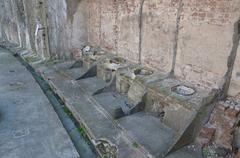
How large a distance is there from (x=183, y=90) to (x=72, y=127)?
2900mm

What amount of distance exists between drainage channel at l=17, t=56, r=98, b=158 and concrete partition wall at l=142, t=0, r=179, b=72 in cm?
282

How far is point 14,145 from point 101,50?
5.48 meters

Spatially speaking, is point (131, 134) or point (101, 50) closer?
point (131, 134)

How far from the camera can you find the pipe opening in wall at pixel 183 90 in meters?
5.11

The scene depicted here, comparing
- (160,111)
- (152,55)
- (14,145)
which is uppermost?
(152,55)

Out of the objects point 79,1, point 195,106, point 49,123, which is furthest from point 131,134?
point 79,1

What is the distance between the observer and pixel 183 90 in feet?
17.4

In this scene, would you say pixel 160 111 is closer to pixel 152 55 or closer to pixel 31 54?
pixel 152 55

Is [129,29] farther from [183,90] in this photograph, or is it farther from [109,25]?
[183,90]

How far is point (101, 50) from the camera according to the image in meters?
9.38

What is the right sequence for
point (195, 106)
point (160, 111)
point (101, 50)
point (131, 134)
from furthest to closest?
point (101, 50) < point (160, 111) < point (131, 134) < point (195, 106)

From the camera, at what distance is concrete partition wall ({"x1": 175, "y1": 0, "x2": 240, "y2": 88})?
4.54 meters

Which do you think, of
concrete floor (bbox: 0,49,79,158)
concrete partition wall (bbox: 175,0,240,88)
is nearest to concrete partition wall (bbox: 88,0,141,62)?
concrete partition wall (bbox: 175,0,240,88)

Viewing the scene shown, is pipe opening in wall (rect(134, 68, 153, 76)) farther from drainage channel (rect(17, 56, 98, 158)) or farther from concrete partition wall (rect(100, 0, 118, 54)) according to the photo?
drainage channel (rect(17, 56, 98, 158))
